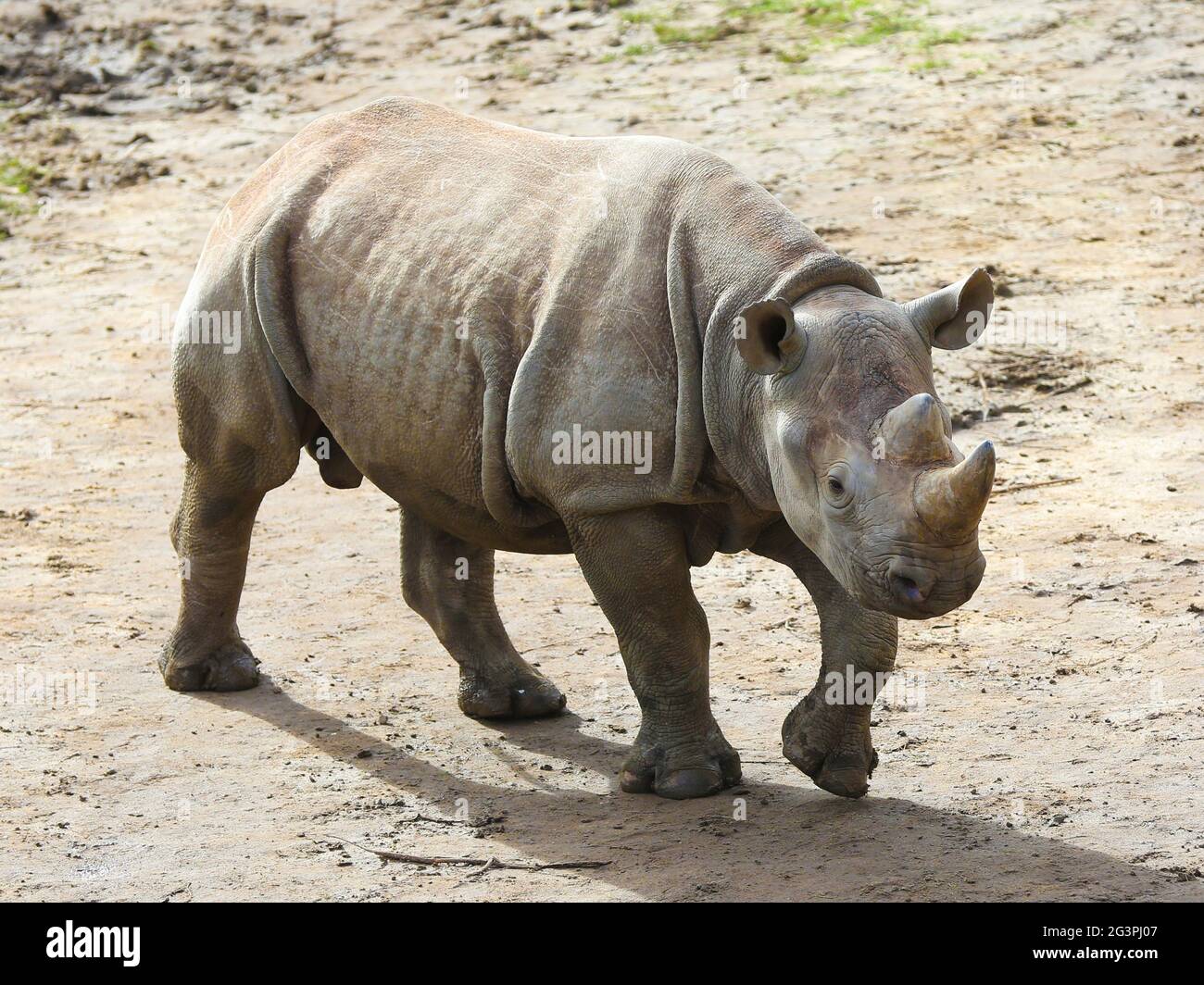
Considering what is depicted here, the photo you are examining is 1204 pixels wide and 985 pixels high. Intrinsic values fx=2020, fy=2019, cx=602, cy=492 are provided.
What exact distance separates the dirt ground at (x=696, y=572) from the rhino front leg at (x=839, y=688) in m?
0.18

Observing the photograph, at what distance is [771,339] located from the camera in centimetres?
613

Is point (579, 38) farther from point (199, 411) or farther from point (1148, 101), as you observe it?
point (199, 411)

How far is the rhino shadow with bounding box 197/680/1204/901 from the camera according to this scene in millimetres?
6223

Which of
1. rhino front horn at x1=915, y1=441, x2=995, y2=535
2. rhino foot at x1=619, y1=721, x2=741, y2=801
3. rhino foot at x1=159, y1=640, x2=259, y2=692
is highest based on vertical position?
rhino front horn at x1=915, y1=441, x2=995, y2=535

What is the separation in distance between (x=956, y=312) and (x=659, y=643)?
153cm

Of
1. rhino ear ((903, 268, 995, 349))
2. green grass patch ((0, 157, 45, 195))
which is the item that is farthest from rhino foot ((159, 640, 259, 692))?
green grass patch ((0, 157, 45, 195))

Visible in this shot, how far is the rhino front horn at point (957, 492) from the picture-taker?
544cm

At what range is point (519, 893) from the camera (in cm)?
643

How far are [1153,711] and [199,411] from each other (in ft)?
12.8

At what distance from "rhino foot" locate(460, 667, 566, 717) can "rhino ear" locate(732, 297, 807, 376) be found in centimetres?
238

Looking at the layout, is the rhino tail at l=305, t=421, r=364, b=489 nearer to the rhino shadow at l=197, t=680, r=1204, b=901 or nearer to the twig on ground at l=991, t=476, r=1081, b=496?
the rhino shadow at l=197, t=680, r=1204, b=901

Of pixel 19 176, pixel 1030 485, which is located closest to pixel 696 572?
pixel 1030 485

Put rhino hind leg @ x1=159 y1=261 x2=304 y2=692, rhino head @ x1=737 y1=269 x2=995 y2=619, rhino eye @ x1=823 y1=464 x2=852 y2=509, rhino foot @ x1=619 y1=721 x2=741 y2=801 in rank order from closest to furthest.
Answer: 1. rhino head @ x1=737 y1=269 x2=995 y2=619
2. rhino eye @ x1=823 y1=464 x2=852 y2=509
3. rhino foot @ x1=619 y1=721 x2=741 y2=801
4. rhino hind leg @ x1=159 y1=261 x2=304 y2=692
